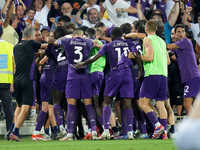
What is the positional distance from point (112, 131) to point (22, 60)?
7.49 ft

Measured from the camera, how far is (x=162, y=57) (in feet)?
26.2

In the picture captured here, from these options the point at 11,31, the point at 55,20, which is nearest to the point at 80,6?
the point at 55,20

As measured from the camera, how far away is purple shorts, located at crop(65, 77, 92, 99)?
7898 mm

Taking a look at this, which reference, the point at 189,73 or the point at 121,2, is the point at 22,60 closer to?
the point at 189,73

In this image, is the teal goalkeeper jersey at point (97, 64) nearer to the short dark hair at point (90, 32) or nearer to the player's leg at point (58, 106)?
the short dark hair at point (90, 32)

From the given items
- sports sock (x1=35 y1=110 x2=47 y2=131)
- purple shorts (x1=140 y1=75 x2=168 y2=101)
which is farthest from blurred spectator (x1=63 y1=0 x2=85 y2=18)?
purple shorts (x1=140 y1=75 x2=168 y2=101)

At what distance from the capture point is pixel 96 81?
8547mm

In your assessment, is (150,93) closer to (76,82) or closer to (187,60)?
(76,82)

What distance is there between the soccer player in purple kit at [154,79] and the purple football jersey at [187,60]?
1.20 m

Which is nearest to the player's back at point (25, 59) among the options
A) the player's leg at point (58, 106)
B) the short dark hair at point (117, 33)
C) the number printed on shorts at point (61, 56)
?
the number printed on shorts at point (61, 56)

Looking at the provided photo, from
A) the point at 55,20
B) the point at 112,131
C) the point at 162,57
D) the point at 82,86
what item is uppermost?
the point at 55,20

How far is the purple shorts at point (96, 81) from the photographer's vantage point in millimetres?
8484

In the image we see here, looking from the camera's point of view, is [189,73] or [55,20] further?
[55,20]

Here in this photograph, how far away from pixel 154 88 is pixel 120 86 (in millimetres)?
651
